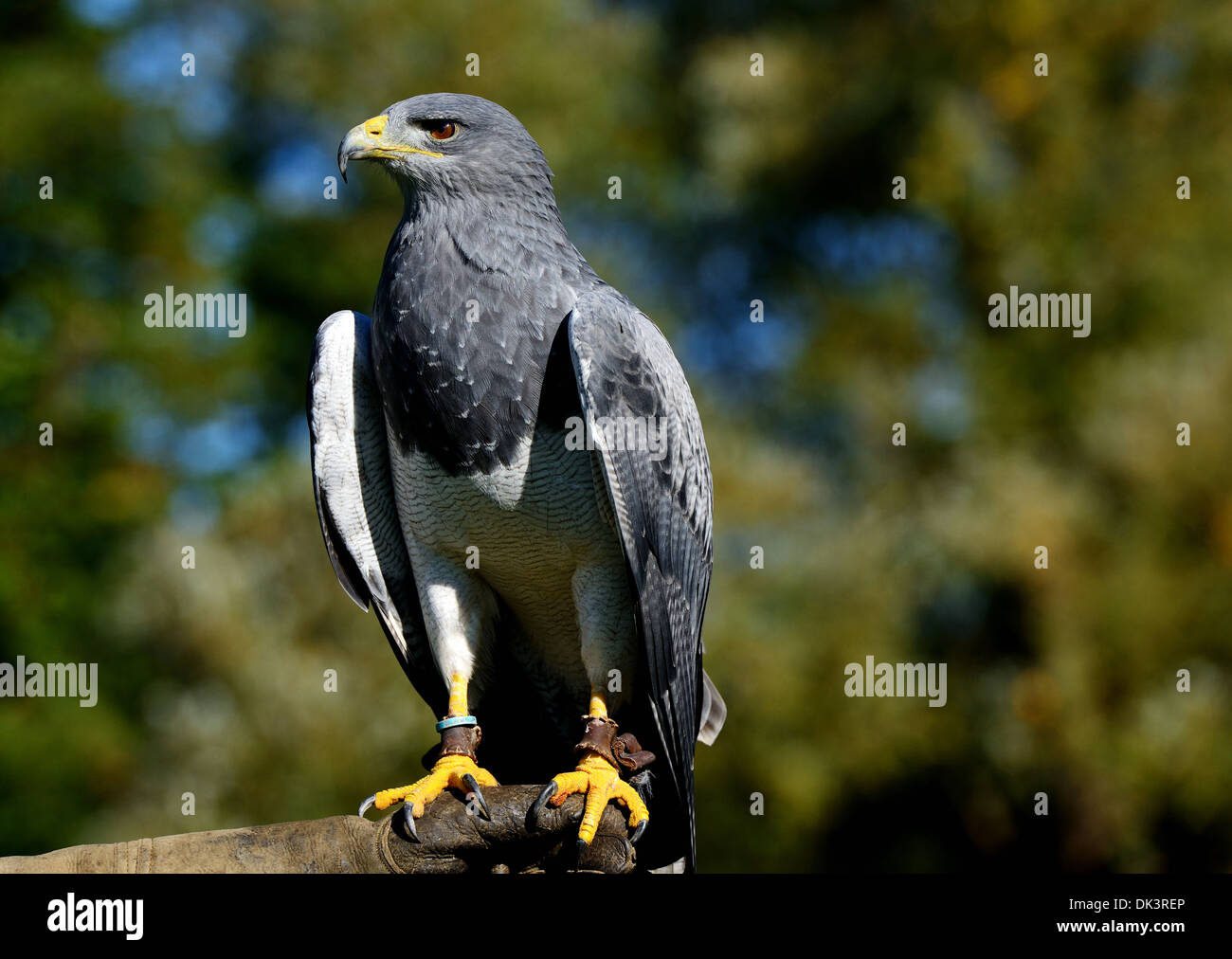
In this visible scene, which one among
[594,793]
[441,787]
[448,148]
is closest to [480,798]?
[441,787]

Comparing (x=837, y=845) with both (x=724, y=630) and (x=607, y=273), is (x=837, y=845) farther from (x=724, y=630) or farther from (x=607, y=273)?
(x=607, y=273)

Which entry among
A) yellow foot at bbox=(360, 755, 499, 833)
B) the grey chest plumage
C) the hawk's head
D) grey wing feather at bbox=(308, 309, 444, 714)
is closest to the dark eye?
the hawk's head

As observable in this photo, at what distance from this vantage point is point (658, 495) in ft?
9.74

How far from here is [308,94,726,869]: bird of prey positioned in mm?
2855

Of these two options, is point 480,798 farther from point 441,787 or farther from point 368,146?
point 368,146

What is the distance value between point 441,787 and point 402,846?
165 mm

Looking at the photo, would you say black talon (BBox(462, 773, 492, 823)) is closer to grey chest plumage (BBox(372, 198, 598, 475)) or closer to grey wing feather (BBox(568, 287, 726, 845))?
grey wing feather (BBox(568, 287, 726, 845))

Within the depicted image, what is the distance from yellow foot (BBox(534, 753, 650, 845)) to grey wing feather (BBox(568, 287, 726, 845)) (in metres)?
0.15

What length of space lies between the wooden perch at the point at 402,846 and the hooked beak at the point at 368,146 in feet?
5.23

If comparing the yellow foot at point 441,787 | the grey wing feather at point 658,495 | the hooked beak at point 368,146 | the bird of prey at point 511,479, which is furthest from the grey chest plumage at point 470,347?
the yellow foot at point 441,787

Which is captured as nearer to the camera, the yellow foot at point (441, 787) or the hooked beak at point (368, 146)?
the yellow foot at point (441, 787)

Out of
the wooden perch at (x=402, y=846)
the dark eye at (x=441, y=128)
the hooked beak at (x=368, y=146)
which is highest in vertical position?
the dark eye at (x=441, y=128)

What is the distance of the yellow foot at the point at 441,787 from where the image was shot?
2.84 meters

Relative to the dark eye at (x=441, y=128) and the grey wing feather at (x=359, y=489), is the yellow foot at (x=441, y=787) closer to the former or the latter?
the grey wing feather at (x=359, y=489)
